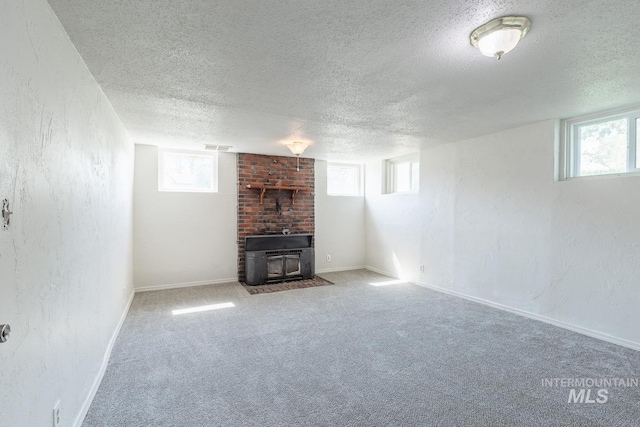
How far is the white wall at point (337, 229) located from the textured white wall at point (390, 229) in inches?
7.8

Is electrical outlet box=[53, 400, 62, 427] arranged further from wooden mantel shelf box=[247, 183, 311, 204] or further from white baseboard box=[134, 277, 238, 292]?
wooden mantel shelf box=[247, 183, 311, 204]

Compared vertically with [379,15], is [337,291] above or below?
below

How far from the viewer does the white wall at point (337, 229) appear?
6.12 m

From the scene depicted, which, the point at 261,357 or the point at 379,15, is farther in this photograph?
the point at 261,357

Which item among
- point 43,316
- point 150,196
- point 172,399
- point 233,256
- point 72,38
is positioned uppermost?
point 72,38

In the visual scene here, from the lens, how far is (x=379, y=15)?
1.56m

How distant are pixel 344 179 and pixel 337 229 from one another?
3.66 ft

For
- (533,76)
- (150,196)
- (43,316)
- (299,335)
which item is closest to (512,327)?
(299,335)

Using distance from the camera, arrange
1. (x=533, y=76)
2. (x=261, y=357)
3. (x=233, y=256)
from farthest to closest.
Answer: (x=233, y=256)
(x=261, y=357)
(x=533, y=76)

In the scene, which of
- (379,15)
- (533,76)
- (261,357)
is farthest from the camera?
(261,357)

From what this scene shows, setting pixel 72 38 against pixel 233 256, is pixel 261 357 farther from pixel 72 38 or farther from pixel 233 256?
pixel 233 256

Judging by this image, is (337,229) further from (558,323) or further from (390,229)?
(558,323)

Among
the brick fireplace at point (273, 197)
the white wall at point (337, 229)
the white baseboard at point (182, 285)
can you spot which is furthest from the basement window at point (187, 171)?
the white wall at point (337, 229)

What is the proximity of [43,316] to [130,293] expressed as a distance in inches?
127
